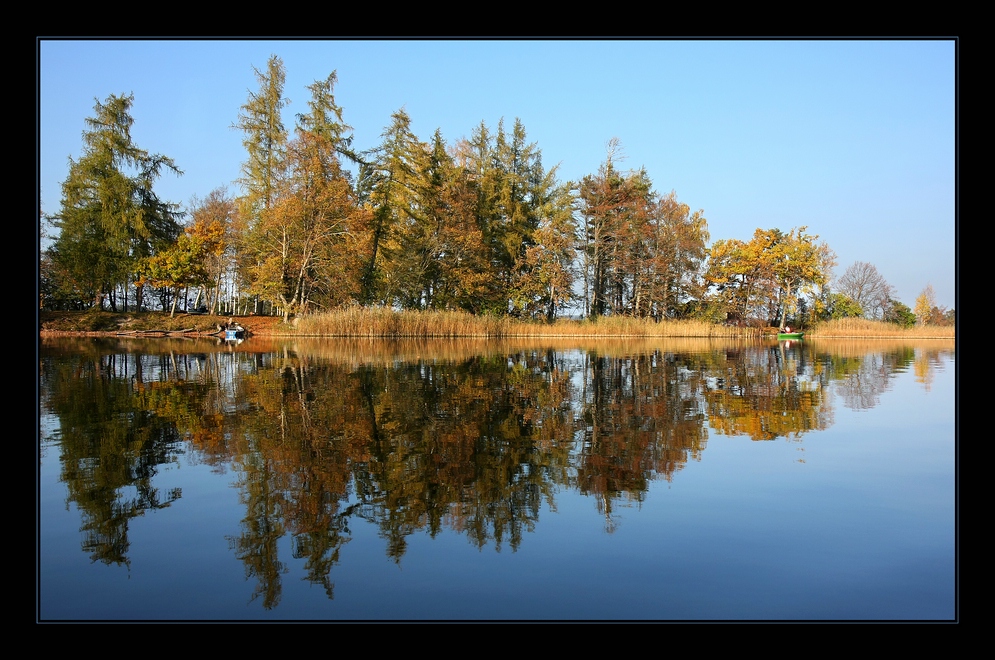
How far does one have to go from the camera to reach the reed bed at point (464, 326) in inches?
1275

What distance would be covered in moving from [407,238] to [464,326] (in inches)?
288

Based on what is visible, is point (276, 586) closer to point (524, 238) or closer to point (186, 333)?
point (186, 333)

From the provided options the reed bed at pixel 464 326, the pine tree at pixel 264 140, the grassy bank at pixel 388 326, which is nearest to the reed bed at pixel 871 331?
the grassy bank at pixel 388 326

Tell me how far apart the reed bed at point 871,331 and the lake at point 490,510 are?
38452 mm

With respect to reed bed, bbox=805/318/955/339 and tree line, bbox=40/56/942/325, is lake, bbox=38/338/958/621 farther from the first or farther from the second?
reed bed, bbox=805/318/955/339

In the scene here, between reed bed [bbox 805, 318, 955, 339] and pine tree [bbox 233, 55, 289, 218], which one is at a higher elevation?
pine tree [bbox 233, 55, 289, 218]

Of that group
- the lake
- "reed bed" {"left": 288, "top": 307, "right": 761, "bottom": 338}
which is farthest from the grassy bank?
the lake

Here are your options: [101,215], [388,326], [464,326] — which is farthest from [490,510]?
[101,215]

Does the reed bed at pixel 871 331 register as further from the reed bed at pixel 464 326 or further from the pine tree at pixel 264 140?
the pine tree at pixel 264 140

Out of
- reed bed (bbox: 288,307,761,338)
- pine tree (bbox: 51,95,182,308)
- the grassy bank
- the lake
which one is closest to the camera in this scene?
the lake

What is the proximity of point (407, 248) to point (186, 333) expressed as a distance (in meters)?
12.8

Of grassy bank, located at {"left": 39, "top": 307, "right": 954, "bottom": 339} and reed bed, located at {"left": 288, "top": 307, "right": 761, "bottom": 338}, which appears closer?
reed bed, located at {"left": 288, "top": 307, "right": 761, "bottom": 338}

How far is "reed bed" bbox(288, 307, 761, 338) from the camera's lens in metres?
32.4

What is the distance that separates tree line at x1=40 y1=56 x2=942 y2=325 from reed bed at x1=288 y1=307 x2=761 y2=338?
11.8ft
